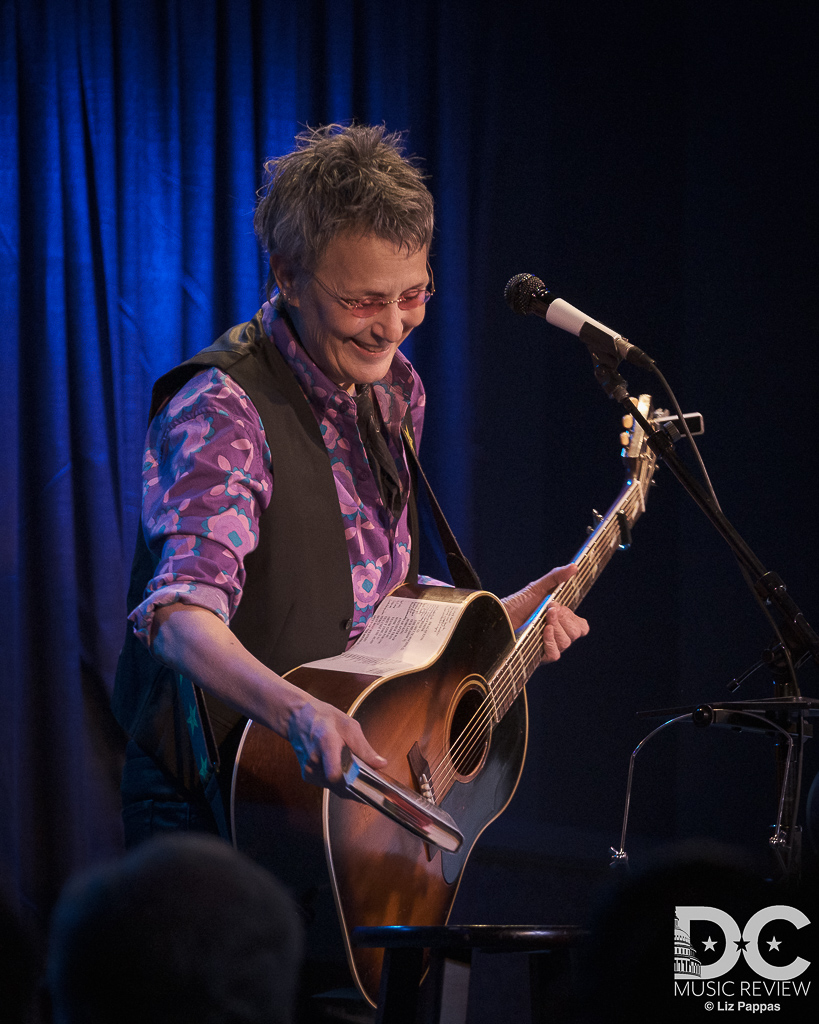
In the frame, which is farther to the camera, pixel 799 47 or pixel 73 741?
pixel 799 47

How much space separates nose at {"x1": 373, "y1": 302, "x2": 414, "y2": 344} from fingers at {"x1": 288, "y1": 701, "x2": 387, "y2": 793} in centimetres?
73

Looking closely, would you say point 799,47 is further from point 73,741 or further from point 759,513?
point 73,741

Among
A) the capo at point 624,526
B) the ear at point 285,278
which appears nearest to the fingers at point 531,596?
the capo at point 624,526

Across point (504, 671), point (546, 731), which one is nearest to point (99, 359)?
point (504, 671)

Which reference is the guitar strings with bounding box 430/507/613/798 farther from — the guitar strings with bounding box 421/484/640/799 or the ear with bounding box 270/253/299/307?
the ear with bounding box 270/253/299/307

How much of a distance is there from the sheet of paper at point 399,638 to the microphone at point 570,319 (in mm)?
558

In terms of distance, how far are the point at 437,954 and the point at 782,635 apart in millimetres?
1003

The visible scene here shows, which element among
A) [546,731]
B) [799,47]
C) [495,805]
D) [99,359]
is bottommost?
[546,731]

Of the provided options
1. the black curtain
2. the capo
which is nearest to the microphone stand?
the capo

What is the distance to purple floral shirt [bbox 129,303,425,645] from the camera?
53.7 inches

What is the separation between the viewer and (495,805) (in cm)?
192

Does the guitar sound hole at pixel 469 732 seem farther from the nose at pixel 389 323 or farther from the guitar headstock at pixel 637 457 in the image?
the guitar headstock at pixel 637 457

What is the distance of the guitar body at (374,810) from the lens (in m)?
1.39

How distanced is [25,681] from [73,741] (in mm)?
216
